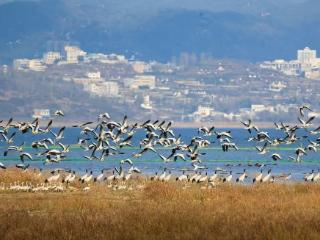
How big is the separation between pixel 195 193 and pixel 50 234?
12.8 m

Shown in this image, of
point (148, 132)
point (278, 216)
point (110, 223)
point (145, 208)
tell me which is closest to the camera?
point (110, 223)

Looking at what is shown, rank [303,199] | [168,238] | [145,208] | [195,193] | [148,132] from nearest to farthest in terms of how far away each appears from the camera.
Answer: [168,238] → [145,208] → [303,199] → [195,193] → [148,132]

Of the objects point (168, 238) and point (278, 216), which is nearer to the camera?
point (168, 238)

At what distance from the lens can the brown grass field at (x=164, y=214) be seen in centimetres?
2264

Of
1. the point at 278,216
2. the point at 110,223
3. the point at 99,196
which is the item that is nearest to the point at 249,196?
the point at 99,196

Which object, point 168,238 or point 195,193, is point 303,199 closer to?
point 195,193

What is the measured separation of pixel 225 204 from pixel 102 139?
15.8m

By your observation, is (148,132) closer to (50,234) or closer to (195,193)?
(195,193)

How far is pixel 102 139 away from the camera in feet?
150

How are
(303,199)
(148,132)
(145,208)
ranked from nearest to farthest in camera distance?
(145,208) < (303,199) < (148,132)

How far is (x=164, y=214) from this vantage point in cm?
2617

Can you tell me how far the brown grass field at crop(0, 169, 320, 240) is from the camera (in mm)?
22641

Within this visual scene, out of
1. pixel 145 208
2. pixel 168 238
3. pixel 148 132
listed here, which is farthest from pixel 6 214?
pixel 148 132

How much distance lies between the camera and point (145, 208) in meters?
29.1
